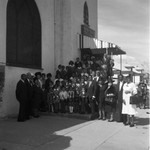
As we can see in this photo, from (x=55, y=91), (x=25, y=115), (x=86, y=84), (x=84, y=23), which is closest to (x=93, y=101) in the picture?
(x=86, y=84)

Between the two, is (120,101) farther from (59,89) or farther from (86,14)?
(86,14)

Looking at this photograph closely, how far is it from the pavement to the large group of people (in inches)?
19.3

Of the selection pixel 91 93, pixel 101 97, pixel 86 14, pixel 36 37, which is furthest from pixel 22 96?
pixel 86 14

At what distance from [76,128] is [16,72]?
371 centimetres

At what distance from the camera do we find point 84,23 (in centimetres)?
→ 1584

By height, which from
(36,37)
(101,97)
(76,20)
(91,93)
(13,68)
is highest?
(76,20)

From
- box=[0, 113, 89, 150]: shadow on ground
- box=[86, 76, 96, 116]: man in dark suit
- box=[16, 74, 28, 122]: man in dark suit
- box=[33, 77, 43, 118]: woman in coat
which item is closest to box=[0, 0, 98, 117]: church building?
box=[16, 74, 28, 122]: man in dark suit

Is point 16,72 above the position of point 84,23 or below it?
below

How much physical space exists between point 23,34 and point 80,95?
3867mm

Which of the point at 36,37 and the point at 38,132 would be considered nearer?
the point at 38,132

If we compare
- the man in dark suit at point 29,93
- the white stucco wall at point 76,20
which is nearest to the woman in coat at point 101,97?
the man in dark suit at point 29,93

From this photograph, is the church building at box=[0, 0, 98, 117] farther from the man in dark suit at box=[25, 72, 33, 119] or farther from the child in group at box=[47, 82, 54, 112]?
the child in group at box=[47, 82, 54, 112]

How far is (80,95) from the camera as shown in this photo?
10516 mm

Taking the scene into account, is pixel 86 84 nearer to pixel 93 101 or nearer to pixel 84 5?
pixel 93 101
